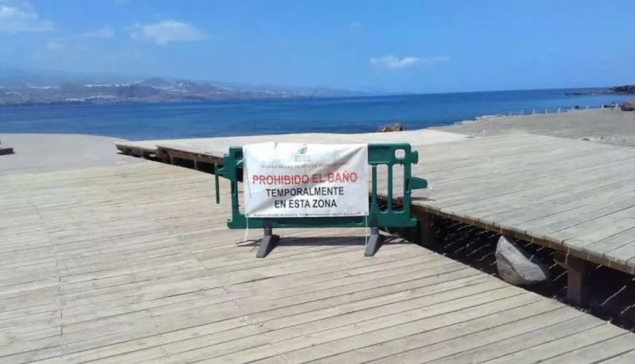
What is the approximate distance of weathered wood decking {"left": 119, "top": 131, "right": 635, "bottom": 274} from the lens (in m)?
4.22

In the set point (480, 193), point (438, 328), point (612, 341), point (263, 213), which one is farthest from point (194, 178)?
point (612, 341)

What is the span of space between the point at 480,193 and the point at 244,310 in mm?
3098

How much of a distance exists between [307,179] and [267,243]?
2.25 ft

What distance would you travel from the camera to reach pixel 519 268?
13.8 ft

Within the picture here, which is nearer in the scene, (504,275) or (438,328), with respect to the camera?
(438,328)

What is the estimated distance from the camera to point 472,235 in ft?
20.8

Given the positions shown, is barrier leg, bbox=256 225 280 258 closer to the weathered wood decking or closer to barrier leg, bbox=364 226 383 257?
barrier leg, bbox=364 226 383 257

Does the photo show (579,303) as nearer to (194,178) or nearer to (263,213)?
(263,213)

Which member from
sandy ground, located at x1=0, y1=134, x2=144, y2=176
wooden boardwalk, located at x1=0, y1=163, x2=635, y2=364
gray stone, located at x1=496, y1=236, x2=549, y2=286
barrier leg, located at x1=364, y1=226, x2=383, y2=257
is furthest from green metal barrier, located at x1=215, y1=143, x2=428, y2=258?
sandy ground, located at x1=0, y1=134, x2=144, y2=176

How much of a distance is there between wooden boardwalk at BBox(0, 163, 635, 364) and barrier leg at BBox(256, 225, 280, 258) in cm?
8

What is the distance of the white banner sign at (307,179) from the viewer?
5.00 metres

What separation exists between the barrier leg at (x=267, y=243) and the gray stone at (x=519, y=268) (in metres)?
1.96

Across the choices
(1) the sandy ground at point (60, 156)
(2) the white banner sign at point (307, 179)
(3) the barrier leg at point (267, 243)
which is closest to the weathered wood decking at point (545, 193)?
(2) the white banner sign at point (307, 179)

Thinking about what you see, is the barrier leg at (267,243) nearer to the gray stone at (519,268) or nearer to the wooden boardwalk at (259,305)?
the wooden boardwalk at (259,305)
